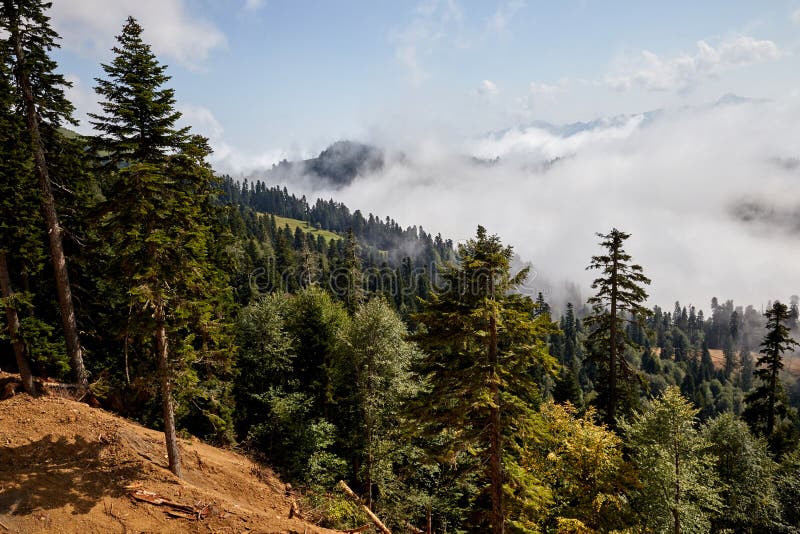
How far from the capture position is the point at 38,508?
44.1ft

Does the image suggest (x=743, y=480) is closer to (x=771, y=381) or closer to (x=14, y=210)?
(x=771, y=381)

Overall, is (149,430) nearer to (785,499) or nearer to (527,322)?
(527,322)

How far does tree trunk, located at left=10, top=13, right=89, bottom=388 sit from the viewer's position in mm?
18641

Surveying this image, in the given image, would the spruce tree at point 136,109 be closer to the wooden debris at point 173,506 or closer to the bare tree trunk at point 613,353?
the wooden debris at point 173,506

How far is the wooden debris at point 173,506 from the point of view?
14.7 m

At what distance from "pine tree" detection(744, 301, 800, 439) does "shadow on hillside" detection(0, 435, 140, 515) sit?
4260cm

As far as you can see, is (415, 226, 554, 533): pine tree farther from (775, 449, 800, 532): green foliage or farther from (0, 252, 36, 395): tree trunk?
(775, 449, 800, 532): green foliage

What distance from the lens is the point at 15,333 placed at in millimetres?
19609

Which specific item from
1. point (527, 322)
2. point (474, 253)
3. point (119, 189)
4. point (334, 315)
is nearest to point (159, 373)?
point (119, 189)

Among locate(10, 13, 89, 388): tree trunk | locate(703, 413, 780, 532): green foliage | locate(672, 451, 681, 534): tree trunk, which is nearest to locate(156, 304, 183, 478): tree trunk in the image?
locate(10, 13, 89, 388): tree trunk

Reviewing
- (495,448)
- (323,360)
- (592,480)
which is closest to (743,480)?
(592,480)

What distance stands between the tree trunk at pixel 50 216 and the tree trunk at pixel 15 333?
1.66 m

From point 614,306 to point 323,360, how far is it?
2064cm

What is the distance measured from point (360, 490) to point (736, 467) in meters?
27.1
